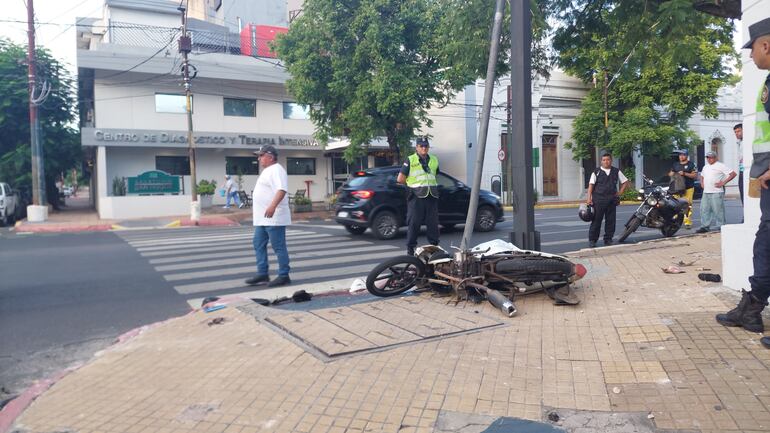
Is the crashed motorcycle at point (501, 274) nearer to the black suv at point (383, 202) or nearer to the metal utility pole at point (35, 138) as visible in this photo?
the black suv at point (383, 202)

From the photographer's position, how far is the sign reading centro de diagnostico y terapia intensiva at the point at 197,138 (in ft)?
76.0

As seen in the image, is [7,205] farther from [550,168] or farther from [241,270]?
[550,168]

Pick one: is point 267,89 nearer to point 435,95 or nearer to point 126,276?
point 435,95

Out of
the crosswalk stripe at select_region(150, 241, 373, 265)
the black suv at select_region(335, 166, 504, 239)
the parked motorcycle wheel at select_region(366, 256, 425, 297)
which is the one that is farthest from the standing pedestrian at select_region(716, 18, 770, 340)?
the black suv at select_region(335, 166, 504, 239)

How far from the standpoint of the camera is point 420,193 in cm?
760

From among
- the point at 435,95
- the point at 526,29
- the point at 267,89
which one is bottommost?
the point at 526,29

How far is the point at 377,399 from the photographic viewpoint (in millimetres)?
3395

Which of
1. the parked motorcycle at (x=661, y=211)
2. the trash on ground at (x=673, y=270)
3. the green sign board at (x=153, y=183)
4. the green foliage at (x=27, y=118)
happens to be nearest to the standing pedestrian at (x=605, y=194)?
the parked motorcycle at (x=661, y=211)

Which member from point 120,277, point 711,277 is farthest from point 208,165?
point 711,277

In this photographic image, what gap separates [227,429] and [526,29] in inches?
221

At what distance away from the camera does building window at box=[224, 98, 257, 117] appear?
2658 cm

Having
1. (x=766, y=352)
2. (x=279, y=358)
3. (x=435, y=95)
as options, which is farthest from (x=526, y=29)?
(x=435, y=95)

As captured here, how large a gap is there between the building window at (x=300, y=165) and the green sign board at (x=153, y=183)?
6.32 m

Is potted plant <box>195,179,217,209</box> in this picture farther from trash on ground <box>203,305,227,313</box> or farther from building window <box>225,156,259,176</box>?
trash on ground <box>203,305,227,313</box>
